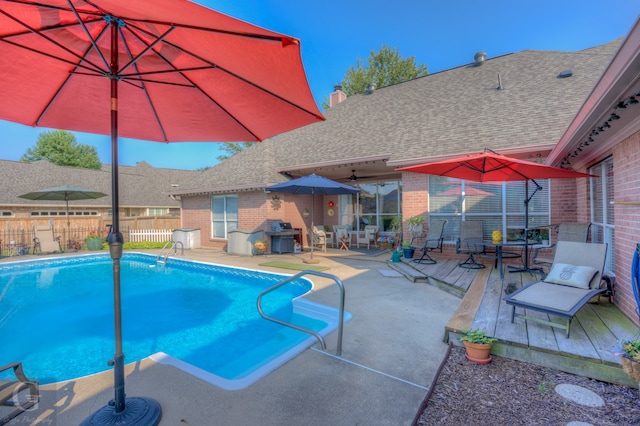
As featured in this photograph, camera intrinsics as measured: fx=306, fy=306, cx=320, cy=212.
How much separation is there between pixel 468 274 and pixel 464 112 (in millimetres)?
5988

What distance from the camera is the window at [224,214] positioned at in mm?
13344

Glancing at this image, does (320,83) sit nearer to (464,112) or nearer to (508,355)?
(464,112)

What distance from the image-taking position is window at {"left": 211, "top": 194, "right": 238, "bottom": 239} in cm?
1334

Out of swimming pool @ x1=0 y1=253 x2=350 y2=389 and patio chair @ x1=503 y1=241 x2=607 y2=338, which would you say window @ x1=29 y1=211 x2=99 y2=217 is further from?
patio chair @ x1=503 y1=241 x2=607 y2=338

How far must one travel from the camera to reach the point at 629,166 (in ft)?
12.4

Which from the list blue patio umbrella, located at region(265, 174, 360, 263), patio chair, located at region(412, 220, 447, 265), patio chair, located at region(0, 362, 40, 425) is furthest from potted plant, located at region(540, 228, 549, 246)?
patio chair, located at region(0, 362, 40, 425)

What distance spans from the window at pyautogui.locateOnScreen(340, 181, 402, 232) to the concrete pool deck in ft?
28.0

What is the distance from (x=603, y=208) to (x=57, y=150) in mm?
47160

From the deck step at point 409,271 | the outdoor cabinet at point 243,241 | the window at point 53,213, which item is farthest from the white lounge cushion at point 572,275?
the window at point 53,213

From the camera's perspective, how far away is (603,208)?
17.3ft

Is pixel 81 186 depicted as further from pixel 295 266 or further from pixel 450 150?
pixel 450 150

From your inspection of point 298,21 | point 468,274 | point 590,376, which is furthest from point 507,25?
point 590,376

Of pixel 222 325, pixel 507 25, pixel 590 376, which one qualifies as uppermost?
pixel 507 25

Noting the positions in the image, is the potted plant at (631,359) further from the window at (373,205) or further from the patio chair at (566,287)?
the window at (373,205)
